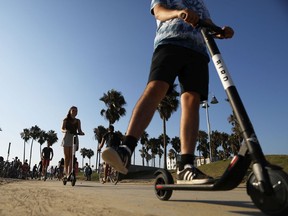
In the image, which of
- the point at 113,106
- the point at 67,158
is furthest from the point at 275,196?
the point at 113,106

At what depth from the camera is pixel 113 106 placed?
50000 mm

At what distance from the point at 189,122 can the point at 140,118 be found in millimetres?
627

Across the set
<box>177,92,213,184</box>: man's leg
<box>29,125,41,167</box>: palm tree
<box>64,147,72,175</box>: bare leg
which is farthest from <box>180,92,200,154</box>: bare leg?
<box>29,125,41,167</box>: palm tree

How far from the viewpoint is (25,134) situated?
321ft

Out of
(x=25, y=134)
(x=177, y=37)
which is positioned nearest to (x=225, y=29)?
(x=177, y=37)

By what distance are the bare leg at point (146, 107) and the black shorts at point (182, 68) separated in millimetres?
75

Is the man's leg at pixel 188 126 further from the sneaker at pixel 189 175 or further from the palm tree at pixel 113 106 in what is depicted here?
the palm tree at pixel 113 106

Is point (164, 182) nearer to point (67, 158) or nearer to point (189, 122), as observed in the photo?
point (189, 122)

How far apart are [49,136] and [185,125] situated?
342 ft

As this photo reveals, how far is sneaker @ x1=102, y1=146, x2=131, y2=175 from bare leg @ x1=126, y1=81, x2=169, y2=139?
239mm

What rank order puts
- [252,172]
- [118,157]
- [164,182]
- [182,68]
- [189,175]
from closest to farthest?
[252,172], [118,157], [189,175], [164,182], [182,68]

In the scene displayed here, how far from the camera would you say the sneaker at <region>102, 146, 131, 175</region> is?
2115mm

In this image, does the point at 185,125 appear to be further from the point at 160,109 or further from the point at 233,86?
the point at 160,109

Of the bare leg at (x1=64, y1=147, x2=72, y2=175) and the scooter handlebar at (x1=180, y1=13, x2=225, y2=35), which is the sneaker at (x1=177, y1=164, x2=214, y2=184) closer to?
the scooter handlebar at (x1=180, y1=13, x2=225, y2=35)
